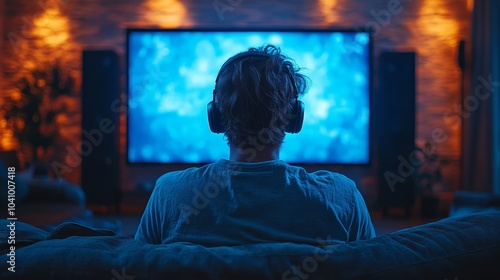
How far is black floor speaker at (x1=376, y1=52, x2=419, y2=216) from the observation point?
16.0ft

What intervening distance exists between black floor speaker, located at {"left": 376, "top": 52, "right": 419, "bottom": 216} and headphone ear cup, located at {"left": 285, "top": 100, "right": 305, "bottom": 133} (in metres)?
3.84

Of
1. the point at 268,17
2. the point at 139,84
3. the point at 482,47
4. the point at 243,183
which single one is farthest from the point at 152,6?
the point at 243,183

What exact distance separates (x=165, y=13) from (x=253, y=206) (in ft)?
14.9

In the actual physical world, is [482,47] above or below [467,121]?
above

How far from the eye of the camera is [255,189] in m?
1.02

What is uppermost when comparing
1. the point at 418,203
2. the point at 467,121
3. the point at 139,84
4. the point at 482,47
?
the point at 482,47

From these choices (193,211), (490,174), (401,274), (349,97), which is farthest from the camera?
(349,97)

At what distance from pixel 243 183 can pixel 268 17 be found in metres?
4.41

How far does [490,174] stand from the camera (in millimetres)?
4676

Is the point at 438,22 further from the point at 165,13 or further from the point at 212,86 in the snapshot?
the point at 165,13

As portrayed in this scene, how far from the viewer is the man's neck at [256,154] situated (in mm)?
1114

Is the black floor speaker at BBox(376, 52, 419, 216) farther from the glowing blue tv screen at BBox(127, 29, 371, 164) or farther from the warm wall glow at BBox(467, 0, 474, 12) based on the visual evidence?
the warm wall glow at BBox(467, 0, 474, 12)

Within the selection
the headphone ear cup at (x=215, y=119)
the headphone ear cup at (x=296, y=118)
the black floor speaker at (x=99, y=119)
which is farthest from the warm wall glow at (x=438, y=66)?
the headphone ear cup at (x=215, y=119)

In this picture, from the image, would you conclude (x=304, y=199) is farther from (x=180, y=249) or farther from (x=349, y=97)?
(x=349, y=97)
